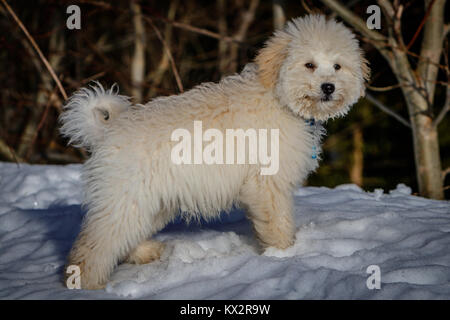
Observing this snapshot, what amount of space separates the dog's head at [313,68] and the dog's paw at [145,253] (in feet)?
4.51

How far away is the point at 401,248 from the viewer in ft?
9.70

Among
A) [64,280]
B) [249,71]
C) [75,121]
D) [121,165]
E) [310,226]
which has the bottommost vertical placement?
[64,280]

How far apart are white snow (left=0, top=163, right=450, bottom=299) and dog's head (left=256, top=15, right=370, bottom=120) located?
91cm

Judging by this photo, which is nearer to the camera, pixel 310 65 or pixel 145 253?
pixel 310 65

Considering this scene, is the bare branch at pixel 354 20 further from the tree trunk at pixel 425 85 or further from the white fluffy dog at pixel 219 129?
the white fluffy dog at pixel 219 129

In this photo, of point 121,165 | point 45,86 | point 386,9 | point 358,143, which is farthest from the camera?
point 358,143

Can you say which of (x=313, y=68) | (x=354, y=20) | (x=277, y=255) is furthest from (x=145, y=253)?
(x=354, y=20)

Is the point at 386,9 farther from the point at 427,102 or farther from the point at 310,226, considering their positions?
the point at 310,226

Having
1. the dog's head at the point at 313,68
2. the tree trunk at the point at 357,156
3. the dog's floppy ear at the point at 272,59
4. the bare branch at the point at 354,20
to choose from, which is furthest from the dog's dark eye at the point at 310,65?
the tree trunk at the point at 357,156

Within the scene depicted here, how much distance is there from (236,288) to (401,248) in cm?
117

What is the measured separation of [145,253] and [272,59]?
1592mm

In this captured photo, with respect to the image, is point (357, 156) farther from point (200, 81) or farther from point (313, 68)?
point (313, 68)

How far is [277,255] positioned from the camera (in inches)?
116

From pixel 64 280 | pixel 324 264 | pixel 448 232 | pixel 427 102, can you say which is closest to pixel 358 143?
pixel 427 102
